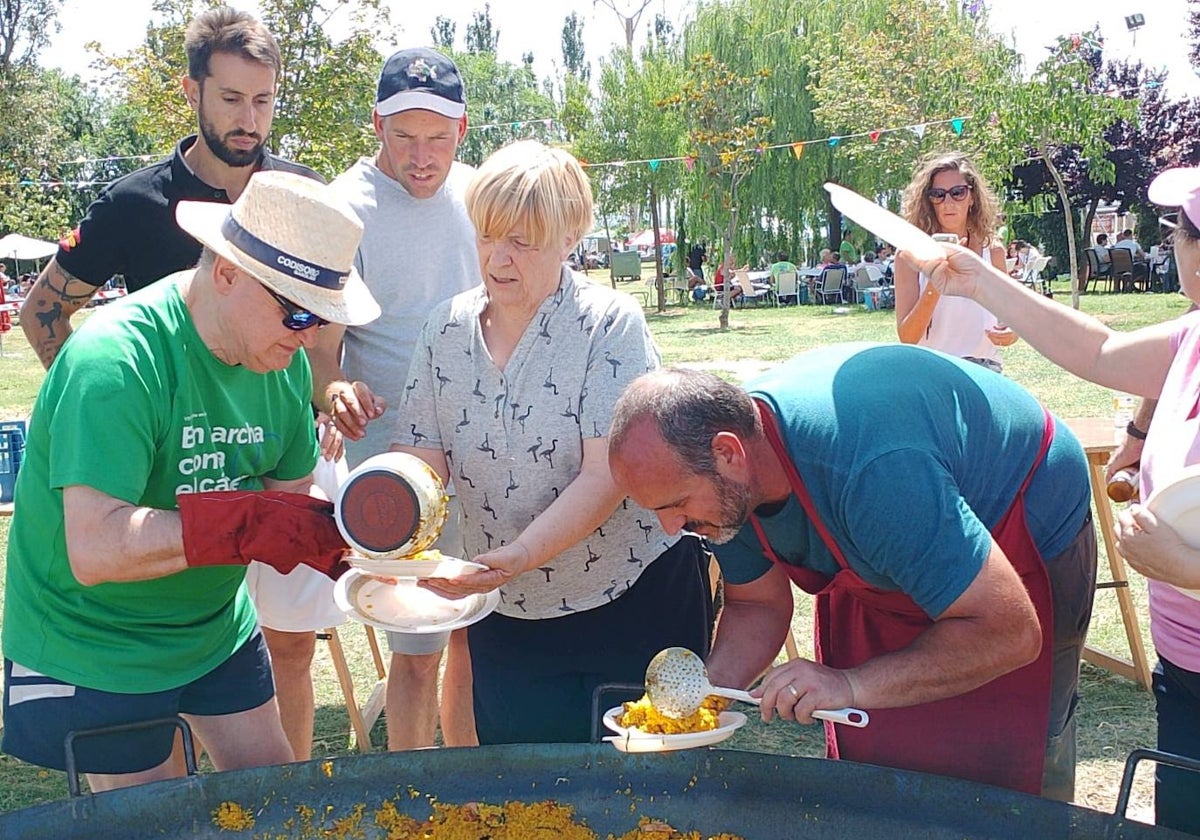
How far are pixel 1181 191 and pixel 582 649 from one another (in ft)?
4.28

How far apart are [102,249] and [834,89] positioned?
17.6 meters

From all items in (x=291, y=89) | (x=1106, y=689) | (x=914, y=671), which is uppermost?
(x=291, y=89)

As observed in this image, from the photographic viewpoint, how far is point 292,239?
1741mm

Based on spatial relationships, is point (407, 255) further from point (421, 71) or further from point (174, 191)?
point (174, 191)

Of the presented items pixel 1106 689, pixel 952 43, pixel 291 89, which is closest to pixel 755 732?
pixel 1106 689

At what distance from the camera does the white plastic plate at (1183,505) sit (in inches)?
55.7

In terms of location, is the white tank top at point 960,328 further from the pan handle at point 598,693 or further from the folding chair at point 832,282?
the folding chair at point 832,282

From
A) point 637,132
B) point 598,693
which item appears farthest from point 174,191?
point 637,132

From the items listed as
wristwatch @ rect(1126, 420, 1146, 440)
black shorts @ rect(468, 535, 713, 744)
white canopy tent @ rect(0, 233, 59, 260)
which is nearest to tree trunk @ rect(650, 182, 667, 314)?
white canopy tent @ rect(0, 233, 59, 260)

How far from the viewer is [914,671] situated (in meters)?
1.55

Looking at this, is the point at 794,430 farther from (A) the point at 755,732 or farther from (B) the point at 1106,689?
(B) the point at 1106,689

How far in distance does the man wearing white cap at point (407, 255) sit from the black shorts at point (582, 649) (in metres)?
0.41

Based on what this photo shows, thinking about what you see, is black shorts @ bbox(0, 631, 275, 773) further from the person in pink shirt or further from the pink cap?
the pink cap

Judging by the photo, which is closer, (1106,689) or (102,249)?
(102,249)
